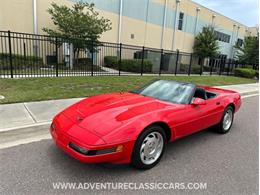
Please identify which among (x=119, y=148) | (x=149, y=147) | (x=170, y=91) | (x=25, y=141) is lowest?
(x=25, y=141)

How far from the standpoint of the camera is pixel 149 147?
2996mm

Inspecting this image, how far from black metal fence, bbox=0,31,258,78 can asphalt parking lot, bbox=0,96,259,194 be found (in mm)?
6949

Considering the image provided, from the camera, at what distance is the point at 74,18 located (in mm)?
14453

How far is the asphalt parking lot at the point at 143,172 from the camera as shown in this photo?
2598 mm

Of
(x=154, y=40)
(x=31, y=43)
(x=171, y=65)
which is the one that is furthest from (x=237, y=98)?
(x=154, y=40)

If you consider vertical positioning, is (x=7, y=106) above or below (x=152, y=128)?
below

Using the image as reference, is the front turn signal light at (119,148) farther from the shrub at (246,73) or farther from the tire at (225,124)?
the shrub at (246,73)

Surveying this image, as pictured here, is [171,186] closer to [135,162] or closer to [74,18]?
[135,162]

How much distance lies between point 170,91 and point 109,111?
4.68 ft

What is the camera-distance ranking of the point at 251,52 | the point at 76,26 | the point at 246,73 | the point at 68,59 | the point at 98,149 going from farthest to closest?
the point at 251,52 → the point at 246,73 → the point at 68,59 → the point at 76,26 → the point at 98,149

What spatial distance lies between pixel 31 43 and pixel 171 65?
13245mm

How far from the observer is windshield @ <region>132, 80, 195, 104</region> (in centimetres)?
371

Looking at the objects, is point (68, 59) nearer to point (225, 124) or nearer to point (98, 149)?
point (225, 124)

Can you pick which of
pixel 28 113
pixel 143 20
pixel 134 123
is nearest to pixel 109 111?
pixel 134 123
